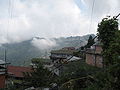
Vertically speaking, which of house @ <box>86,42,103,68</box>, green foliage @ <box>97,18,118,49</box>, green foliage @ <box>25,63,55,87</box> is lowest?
green foliage @ <box>25,63,55,87</box>

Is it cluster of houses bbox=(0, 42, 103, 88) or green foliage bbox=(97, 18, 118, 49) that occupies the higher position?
green foliage bbox=(97, 18, 118, 49)

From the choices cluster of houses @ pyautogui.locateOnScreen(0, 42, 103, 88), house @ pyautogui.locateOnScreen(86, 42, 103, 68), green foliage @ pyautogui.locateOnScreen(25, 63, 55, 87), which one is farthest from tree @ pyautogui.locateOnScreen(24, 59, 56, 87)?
house @ pyautogui.locateOnScreen(86, 42, 103, 68)

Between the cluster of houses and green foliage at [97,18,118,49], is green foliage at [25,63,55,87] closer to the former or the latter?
the cluster of houses

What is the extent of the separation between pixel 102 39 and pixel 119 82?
658 cm

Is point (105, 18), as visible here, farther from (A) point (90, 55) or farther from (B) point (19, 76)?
(B) point (19, 76)

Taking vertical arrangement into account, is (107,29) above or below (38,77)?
above

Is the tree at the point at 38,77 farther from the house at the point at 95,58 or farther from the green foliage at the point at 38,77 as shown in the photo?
the house at the point at 95,58

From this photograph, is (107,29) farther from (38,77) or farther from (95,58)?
(95,58)

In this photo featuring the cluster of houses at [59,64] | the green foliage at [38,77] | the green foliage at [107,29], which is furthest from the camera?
the green foliage at [38,77]

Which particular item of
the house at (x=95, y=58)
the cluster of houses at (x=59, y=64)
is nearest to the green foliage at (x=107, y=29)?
the cluster of houses at (x=59, y=64)

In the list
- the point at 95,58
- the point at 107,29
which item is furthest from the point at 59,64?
the point at 107,29

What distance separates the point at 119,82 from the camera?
9766mm

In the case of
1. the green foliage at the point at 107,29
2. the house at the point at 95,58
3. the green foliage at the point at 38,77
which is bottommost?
the green foliage at the point at 38,77

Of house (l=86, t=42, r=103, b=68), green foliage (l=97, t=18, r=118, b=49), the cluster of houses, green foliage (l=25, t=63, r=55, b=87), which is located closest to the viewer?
green foliage (l=97, t=18, r=118, b=49)
